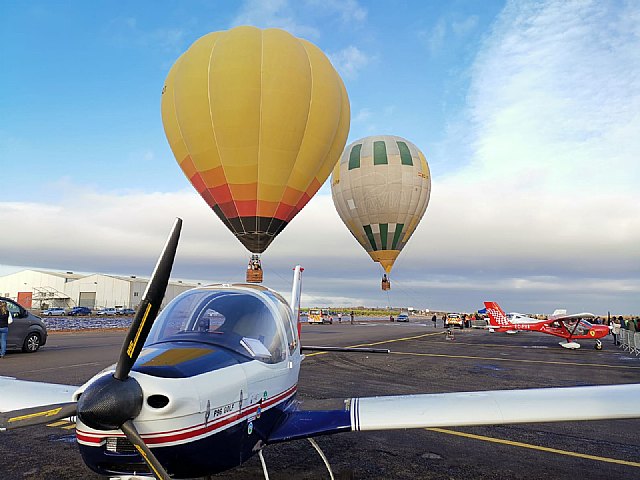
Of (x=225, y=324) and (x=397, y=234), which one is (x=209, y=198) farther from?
(x=397, y=234)

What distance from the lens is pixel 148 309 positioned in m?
3.25

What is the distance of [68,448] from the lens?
250 inches

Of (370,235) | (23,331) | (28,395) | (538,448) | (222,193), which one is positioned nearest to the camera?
(28,395)

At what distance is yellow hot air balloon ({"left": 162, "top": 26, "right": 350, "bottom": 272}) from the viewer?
59.3ft

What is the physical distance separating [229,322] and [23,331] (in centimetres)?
1687

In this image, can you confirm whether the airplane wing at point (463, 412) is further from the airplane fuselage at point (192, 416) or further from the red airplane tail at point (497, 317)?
the red airplane tail at point (497, 317)

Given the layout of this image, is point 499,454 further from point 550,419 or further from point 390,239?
point 390,239

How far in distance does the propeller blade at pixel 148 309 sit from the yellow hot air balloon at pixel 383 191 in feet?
94.0

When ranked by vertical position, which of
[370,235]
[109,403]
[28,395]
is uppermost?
[370,235]

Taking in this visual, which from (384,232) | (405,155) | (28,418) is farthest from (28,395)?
(405,155)

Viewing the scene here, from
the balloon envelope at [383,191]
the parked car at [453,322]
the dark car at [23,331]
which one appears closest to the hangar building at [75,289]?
the parked car at [453,322]

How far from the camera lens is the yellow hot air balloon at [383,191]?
3144 centimetres

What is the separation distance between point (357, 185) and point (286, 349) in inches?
1097

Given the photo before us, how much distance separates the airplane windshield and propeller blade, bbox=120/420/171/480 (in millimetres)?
1343
